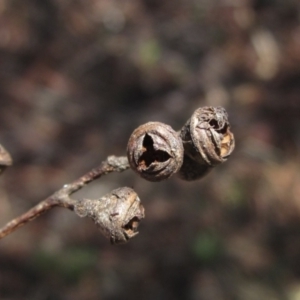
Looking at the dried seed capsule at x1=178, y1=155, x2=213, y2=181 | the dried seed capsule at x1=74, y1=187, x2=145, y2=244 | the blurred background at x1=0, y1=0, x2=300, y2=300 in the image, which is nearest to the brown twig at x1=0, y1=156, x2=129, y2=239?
the dried seed capsule at x1=74, y1=187, x2=145, y2=244

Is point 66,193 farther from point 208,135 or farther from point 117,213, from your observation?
point 208,135

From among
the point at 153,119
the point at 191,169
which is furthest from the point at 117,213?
the point at 153,119

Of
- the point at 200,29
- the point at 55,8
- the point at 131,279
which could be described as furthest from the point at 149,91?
the point at 131,279

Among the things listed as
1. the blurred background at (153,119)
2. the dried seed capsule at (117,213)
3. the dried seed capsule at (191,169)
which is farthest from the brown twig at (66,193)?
the blurred background at (153,119)

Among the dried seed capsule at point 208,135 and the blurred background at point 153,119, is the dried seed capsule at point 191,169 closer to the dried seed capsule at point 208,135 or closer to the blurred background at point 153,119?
the dried seed capsule at point 208,135

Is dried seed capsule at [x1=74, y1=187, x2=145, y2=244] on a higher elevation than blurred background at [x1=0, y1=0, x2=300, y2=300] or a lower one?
lower

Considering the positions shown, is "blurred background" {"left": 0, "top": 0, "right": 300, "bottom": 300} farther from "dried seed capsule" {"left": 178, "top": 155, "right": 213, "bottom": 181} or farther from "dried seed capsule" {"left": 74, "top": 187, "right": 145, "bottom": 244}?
"dried seed capsule" {"left": 74, "top": 187, "right": 145, "bottom": 244}

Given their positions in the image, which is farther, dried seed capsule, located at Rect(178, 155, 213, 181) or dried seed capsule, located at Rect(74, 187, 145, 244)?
dried seed capsule, located at Rect(178, 155, 213, 181)
